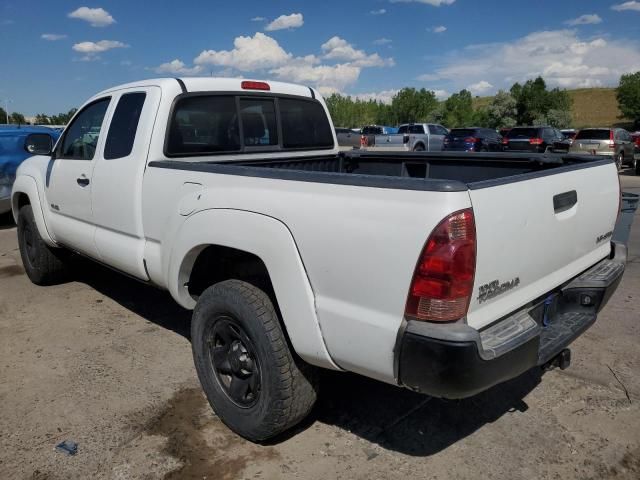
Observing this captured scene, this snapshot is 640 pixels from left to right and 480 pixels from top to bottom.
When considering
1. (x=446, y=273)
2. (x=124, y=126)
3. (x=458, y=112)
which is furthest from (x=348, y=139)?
(x=458, y=112)

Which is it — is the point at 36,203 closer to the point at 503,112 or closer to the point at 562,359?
the point at 562,359

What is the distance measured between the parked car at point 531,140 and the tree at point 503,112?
4281 centimetres

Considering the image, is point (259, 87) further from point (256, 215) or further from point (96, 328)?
point (96, 328)

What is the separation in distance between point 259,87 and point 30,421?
2.87m

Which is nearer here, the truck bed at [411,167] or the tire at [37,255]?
the truck bed at [411,167]

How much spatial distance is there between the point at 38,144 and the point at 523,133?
22.7 metres

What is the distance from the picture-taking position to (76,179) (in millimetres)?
4379

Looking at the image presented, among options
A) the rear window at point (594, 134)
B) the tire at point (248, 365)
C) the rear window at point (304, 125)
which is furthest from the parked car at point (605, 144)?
the tire at point (248, 365)

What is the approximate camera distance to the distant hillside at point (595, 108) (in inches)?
3237

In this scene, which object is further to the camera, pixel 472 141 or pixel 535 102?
pixel 535 102

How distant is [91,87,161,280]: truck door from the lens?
367 centimetres

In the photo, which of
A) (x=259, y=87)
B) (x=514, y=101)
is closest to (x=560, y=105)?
(x=514, y=101)

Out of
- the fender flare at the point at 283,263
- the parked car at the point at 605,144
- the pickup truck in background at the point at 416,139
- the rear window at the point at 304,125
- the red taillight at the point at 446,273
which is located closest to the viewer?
the red taillight at the point at 446,273

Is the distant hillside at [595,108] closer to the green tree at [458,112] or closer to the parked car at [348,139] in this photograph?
the green tree at [458,112]
